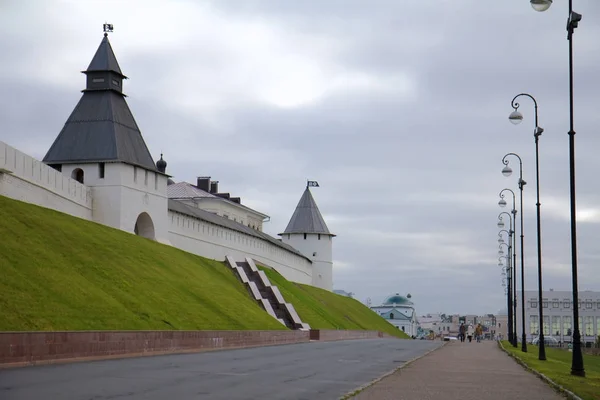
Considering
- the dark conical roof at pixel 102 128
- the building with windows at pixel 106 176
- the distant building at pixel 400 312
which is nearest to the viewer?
the building with windows at pixel 106 176

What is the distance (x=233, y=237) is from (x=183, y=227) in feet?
34.0

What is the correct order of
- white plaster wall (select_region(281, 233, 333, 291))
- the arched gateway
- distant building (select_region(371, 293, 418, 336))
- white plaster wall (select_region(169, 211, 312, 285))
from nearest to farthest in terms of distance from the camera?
the arched gateway → white plaster wall (select_region(169, 211, 312, 285)) → white plaster wall (select_region(281, 233, 333, 291)) → distant building (select_region(371, 293, 418, 336))

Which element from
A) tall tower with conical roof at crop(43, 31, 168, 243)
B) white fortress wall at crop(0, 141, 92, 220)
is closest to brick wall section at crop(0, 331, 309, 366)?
white fortress wall at crop(0, 141, 92, 220)

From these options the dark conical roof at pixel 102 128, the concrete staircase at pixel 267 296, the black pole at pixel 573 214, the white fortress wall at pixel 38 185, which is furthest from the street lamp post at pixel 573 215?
the concrete staircase at pixel 267 296

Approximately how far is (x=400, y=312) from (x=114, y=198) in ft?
380

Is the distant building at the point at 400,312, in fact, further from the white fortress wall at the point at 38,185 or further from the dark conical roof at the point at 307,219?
the white fortress wall at the point at 38,185

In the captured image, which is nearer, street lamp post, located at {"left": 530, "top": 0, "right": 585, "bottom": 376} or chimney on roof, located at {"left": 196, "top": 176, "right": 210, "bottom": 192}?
street lamp post, located at {"left": 530, "top": 0, "right": 585, "bottom": 376}

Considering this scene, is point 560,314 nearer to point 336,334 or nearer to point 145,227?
point 336,334

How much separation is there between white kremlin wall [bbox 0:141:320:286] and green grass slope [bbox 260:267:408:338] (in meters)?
4.14

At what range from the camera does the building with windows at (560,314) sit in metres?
167

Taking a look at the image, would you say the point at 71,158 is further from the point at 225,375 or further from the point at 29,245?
the point at 225,375

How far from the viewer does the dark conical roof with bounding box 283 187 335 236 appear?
100438 millimetres

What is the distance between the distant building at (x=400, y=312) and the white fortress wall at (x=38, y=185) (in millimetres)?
110831

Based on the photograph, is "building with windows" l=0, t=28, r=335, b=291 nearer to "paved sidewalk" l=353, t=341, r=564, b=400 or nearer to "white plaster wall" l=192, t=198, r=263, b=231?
"paved sidewalk" l=353, t=341, r=564, b=400
